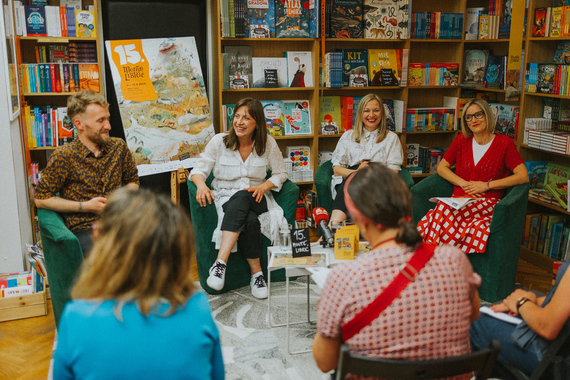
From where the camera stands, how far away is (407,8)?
194 inches

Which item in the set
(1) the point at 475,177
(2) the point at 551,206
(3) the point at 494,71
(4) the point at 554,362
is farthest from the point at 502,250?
(3) the point at 494,71

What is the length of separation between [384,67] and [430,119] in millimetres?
683

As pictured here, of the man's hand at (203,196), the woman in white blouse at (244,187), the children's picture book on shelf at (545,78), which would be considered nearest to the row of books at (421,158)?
the children's picture book on shelf at (545,78)

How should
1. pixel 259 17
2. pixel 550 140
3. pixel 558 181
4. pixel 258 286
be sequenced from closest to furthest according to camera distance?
pixel 258 286
pixel 550 140
pixel 558 181
pixel 259 17

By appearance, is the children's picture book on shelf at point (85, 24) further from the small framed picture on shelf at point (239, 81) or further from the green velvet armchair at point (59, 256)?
the green velvet armchair at point (59, 256)

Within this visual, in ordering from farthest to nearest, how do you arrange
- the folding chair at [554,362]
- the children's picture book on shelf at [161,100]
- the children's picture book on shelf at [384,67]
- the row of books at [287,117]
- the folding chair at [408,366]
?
the children's picture book on shelf at [384,67], the row of books at [287,117], the children's picture book on shelf at [161,100], the folding chair at [554,362], the folding chair at [408,366]

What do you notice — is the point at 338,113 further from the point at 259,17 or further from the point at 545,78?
the point at 545,78

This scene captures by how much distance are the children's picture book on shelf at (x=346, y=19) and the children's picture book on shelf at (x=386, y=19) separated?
87 millimetres

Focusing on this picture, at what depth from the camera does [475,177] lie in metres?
3.78

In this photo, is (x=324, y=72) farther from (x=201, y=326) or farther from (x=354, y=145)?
(x=201, y=326)

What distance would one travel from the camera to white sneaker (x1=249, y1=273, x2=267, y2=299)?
11.6ft

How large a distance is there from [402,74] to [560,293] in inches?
143

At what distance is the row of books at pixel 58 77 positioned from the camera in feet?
13.4

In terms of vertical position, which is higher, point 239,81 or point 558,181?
point 239,81
